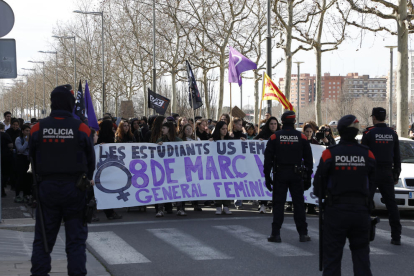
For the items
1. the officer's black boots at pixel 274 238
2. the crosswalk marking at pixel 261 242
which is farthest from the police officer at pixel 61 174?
the officer's black boots at pixel 274 238

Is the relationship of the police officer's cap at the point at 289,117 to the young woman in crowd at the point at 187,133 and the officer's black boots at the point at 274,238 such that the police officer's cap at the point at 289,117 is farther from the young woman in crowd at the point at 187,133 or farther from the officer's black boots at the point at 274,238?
the young woman in crowd at the point at 187,133

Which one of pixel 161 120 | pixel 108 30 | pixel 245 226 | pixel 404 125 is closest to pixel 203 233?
pixel 245 226

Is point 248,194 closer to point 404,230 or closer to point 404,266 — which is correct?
point 404,230

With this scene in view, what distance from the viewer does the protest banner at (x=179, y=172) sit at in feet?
36.0

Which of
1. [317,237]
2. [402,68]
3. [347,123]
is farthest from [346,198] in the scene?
[402,68]

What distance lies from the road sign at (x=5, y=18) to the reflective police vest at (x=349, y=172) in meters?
6.32

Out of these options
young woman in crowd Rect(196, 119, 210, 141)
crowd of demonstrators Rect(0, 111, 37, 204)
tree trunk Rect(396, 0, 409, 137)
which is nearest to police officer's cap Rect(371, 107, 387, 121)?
young woman in crowd Rect(196, 119, 210, 141)

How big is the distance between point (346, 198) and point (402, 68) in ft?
55.0

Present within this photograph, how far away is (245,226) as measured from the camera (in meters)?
9.88

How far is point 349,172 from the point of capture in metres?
5.59

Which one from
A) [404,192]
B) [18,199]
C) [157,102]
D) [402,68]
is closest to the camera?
[404,192]

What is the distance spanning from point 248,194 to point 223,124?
1453 mm

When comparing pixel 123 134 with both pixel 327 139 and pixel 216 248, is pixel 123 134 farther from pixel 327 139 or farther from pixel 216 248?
pixel 216 248

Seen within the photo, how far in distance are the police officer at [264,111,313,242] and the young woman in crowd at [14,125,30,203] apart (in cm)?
676
